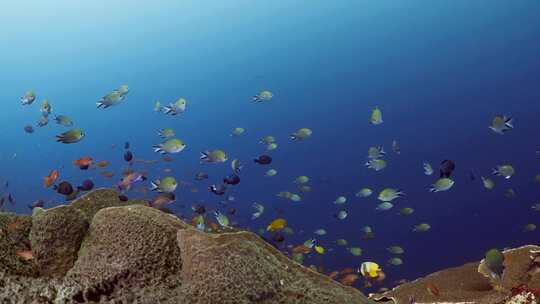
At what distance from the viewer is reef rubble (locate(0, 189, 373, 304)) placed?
2.89 meters

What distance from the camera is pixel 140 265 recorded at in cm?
311

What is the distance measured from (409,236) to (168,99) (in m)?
62.7

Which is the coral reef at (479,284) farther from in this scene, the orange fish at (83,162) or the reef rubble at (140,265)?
the orange fish at (83,162)

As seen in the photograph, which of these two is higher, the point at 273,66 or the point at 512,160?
the point at 273,66

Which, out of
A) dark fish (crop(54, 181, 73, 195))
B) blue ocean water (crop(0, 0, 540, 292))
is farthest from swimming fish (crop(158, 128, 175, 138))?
blue ocean water (crop(0, 0, 540, 292))

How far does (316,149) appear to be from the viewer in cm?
8825

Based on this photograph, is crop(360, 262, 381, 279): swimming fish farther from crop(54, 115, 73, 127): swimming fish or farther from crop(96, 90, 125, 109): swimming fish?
crop(54, 115, 73, 127): swimming fish

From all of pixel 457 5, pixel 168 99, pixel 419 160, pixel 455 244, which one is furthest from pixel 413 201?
pixel 168 99

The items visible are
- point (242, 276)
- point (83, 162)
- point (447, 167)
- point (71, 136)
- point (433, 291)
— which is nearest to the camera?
point (242, 276)

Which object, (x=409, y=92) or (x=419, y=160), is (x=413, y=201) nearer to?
(x=419, y=160)

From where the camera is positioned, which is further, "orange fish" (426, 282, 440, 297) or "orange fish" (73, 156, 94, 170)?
"orange fish" (73, 156, 94, 170)

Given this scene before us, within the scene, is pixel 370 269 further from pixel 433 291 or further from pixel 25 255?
pixel 25 255

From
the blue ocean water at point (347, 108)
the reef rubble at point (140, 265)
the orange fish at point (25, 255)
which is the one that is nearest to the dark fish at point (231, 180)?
the reef rubble at point (140, 265)

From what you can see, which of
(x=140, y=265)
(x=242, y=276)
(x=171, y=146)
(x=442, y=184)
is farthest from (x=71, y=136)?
(x=442, y=184)
